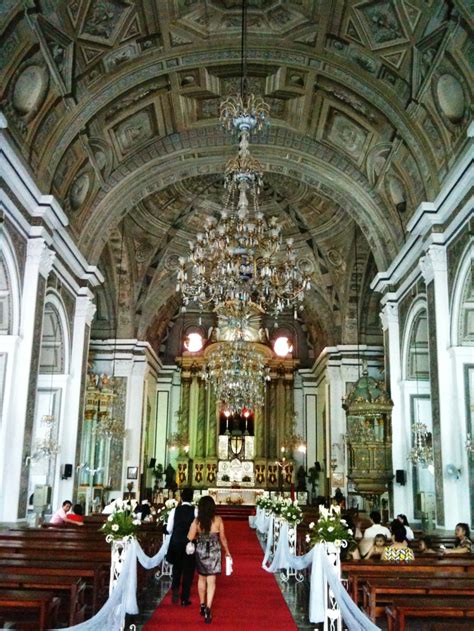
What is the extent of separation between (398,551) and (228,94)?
35.9 ft

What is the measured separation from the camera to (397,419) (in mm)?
15344

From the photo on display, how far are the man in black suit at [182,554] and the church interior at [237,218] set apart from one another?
164 inches

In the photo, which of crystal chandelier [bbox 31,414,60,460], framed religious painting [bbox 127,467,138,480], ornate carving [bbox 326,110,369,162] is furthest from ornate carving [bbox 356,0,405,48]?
framed religious painting [bbox 127,467,138,480]

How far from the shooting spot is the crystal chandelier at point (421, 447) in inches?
545

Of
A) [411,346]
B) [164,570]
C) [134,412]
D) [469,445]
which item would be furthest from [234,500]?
[469,445]

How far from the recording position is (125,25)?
12.4m

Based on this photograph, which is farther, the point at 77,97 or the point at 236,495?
the point at 236,495

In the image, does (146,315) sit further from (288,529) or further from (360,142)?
(288,529)

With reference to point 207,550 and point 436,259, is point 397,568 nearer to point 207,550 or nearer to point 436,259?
point 207,550

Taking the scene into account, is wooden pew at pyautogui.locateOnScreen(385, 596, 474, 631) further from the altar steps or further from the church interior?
the altar steps

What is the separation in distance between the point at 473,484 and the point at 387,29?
26.7ft

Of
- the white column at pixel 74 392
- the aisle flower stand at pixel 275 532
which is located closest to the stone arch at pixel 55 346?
the white column at pixel 74 392

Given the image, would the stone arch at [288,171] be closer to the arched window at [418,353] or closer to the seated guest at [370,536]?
the arched window at [418,353]

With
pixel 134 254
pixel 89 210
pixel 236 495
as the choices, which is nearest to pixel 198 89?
pixel 89 210
